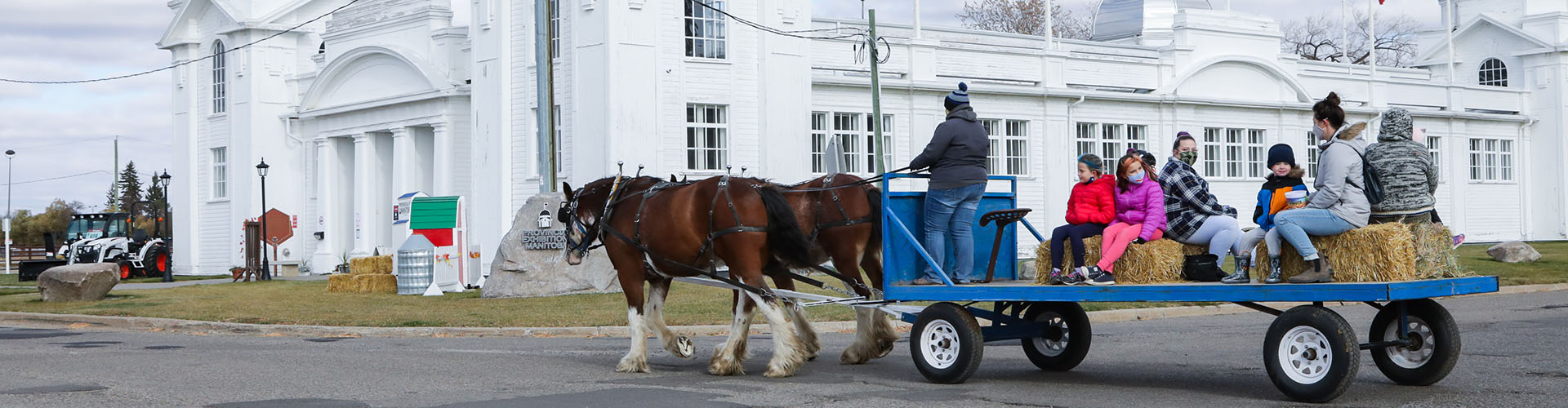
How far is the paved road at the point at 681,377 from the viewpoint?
898 centimetres

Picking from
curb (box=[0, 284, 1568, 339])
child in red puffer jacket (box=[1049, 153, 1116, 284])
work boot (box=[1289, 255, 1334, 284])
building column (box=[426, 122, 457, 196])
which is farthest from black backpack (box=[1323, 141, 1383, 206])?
building column (box=[426, 122, 457, 196])

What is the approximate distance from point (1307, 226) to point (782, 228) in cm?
392

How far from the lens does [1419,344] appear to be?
29.3 ft

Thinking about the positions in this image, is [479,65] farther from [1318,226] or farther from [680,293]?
[1318,226]

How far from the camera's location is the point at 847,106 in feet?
114

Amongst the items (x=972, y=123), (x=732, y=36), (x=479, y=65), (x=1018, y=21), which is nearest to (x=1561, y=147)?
(x=1018, y=21)

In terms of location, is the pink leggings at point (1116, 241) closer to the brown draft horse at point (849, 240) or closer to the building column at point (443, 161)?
the brown draft horse at point (849, 240)

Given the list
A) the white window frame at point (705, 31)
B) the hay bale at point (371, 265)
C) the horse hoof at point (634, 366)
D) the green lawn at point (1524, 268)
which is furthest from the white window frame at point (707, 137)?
the horse hoof at point (634, 366)

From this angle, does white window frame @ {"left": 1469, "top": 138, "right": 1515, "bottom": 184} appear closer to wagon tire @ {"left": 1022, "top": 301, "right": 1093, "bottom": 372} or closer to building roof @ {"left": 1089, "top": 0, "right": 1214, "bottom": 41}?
building roof @ {"left": 1089, "top": 0, "right": 1214, "bottom": 41}

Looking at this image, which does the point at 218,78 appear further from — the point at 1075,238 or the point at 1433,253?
the point at 1433,253

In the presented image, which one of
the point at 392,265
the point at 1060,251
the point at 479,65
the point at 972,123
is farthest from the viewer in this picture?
the point at 479,65

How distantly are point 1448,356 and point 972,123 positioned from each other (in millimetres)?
3534

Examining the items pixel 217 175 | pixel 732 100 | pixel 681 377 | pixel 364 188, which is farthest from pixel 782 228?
pixel 217 175

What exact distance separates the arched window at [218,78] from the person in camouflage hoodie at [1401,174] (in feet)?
136
